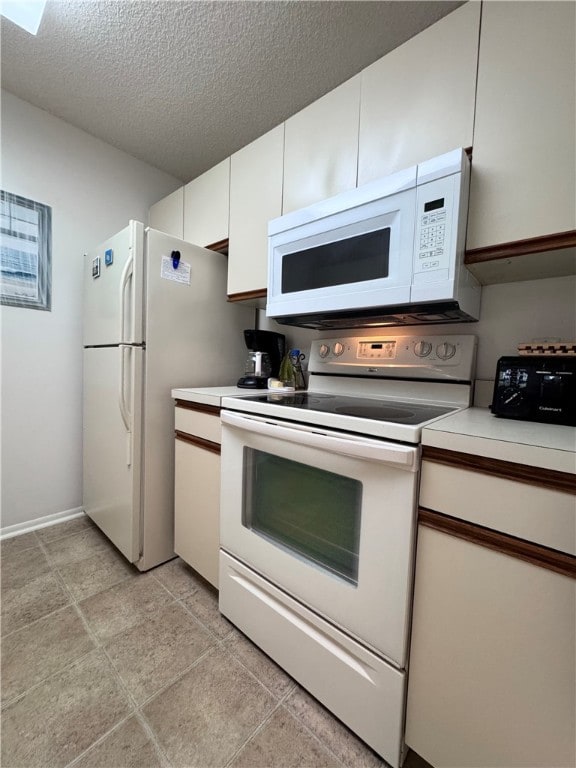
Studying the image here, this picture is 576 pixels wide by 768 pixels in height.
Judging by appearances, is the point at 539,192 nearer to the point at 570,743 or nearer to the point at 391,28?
the point at 391,28

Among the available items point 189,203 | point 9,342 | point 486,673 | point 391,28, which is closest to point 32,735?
point 486,673

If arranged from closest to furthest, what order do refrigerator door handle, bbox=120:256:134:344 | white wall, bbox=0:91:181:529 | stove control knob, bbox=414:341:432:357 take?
stove control knob, bbox=414:341:432:357
refrigerator door handle, bbox=120:256:134:344
white wall, bbox=0:91:181:529

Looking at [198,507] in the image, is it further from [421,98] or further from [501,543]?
[421,98]

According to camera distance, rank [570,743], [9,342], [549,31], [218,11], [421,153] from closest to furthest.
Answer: [570,743] < [549,31] < [421,153] < [218,11] < [9,342]

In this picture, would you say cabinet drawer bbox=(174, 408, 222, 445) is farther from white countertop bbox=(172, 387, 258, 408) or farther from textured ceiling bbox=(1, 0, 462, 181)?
textured ceiling bbox=(1, 0, 462, 181)

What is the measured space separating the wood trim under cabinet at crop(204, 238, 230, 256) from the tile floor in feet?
5.79

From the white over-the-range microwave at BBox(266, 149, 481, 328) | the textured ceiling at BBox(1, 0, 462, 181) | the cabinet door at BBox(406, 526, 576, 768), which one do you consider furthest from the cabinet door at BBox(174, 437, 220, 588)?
the textured ceiling at BBox(1, 0, 462, 181)

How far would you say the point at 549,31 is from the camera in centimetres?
81

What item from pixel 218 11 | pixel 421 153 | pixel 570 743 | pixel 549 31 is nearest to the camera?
pixel 570 743

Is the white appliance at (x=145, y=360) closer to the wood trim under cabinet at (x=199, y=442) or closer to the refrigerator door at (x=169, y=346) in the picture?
the refrigerator door at (x=169, y=346)

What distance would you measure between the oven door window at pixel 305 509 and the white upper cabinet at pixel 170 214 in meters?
1.61

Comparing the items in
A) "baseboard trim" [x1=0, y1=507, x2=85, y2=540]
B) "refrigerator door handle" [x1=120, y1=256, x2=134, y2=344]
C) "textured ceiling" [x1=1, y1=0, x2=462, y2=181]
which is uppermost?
"textured ceiling" [x1=1, y1=0, x2=462, y2=181]

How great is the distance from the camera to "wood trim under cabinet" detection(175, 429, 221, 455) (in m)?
1.34

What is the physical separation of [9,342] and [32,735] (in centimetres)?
178
